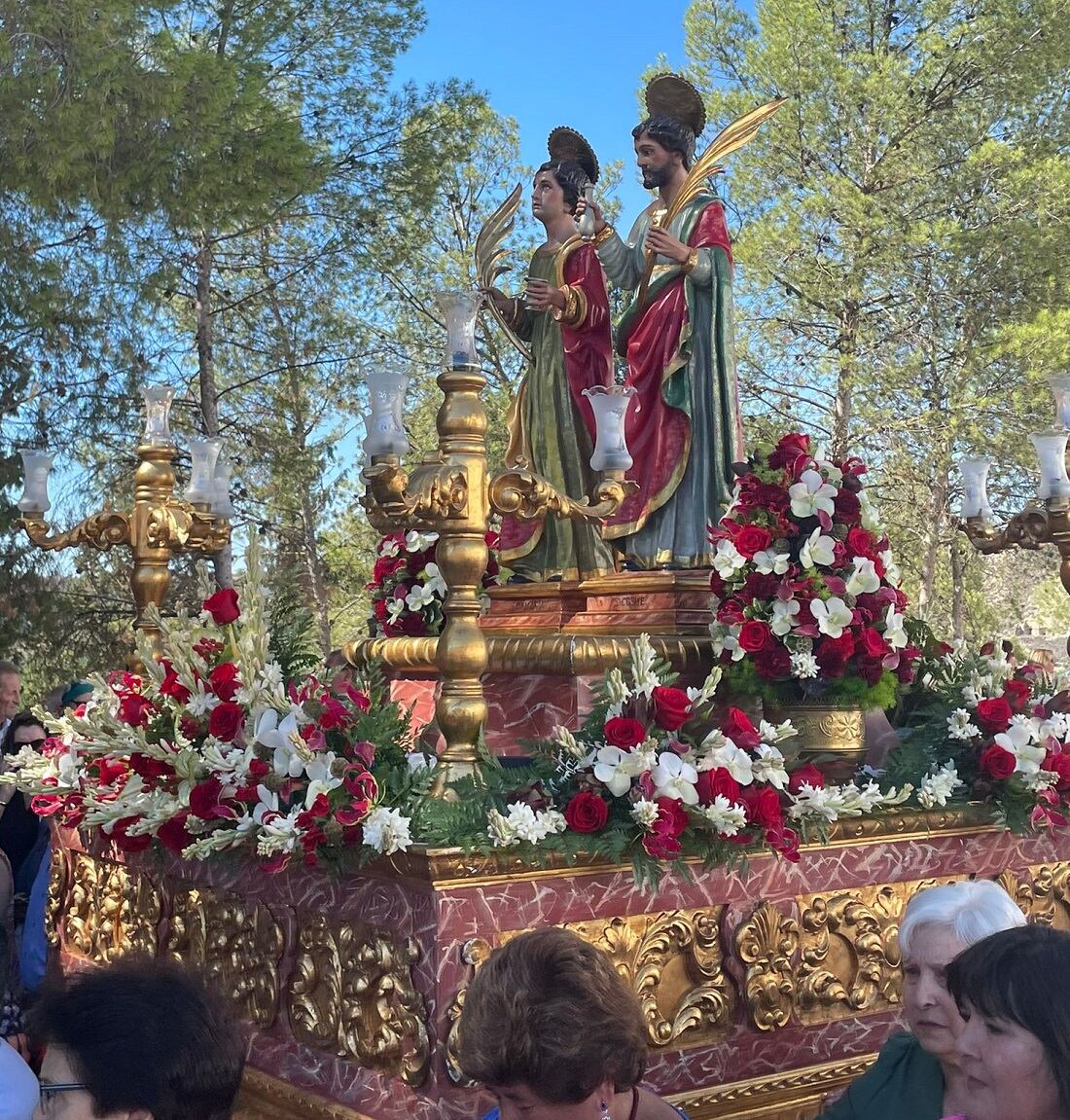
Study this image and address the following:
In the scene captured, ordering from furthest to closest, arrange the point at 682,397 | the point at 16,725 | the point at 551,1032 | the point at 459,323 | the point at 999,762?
the point at 16,725, the point at 682,397, the point at 999,762, the point at 459,323, the point at 551,1032

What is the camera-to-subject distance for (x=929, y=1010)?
2.73m

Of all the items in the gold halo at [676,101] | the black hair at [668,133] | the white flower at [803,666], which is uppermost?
the gold halo at [676,101]

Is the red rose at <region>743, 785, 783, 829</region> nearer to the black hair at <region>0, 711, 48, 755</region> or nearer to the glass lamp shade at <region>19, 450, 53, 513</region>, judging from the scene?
the glass lamp shade at <region>19, 450, 53, 513</region>

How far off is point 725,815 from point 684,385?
2732 mm

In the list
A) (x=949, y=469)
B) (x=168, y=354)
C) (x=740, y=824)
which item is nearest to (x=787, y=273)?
(x=949, y=469)

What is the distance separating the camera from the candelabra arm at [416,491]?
3684mm

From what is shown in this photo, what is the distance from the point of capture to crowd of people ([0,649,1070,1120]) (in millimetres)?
1955

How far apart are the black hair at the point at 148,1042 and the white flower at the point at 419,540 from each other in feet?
14.2

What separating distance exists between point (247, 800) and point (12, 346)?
415 inches

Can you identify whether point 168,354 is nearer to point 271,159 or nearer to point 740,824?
point 271,159

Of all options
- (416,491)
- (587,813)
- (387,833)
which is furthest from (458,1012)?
(416,491)

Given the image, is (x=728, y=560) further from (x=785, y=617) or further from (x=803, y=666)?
(x=803, y=666)

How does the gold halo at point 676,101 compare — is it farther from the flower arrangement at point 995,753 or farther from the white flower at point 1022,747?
the white flower at point 1022,747

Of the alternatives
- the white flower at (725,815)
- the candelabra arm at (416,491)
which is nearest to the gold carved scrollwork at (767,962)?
the white flower at (725,815)
